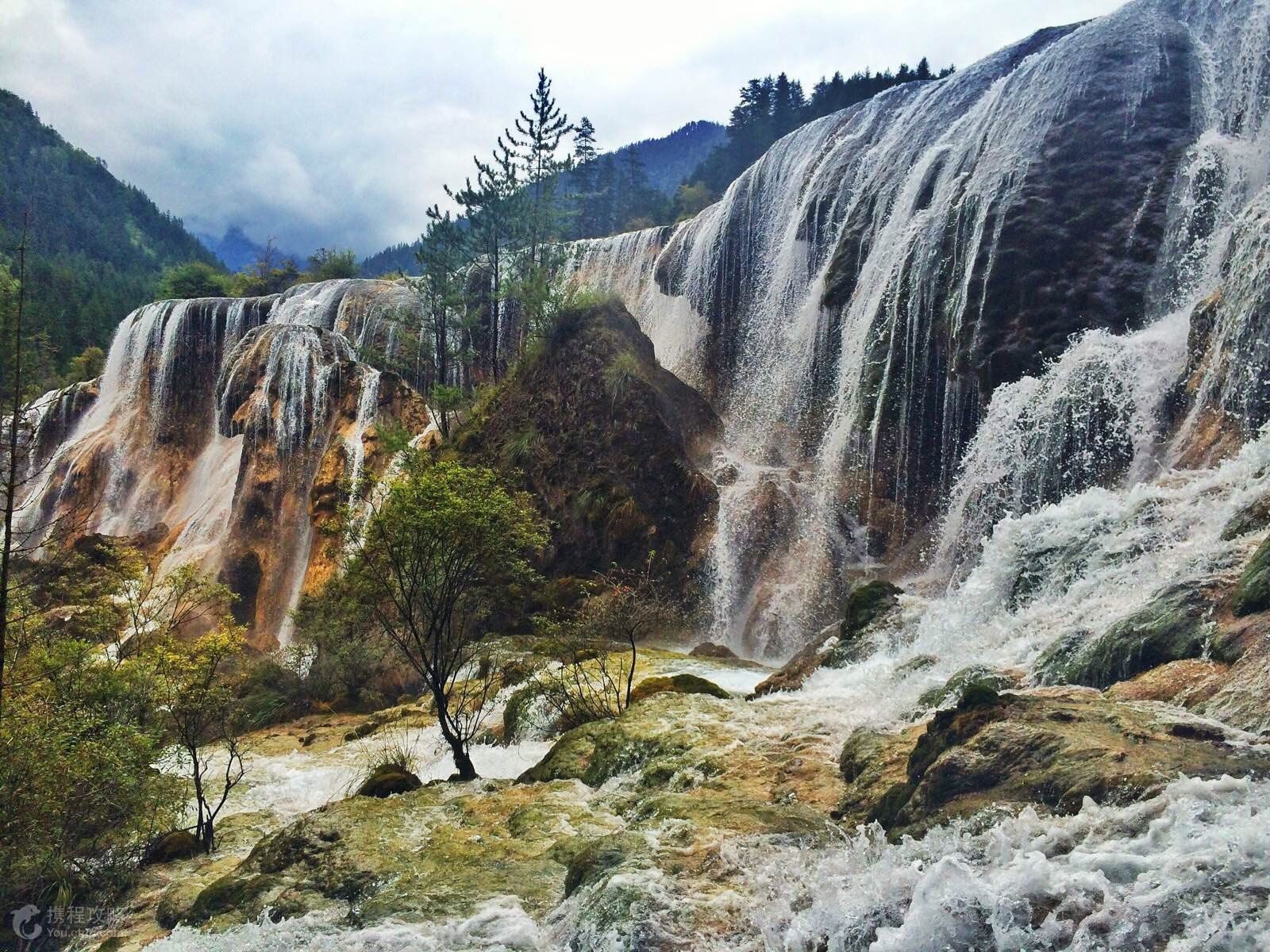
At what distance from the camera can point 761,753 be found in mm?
9695

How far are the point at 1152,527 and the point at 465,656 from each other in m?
15.1

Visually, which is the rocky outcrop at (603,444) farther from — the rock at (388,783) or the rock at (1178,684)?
the rock at (1178,684)

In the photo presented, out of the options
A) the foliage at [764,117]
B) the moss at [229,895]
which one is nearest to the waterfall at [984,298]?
the moss at [229,895]

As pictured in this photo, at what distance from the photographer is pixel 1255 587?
7.33 meters

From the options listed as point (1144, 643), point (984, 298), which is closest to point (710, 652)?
point (984, 298)

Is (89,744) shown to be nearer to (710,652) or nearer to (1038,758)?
(1038,758)

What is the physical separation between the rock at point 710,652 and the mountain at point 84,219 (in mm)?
79043

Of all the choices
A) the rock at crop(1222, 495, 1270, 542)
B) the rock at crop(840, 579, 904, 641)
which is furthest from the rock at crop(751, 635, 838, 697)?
the rock at crop(1222, 495, 1270, 542)

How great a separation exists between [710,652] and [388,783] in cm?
1135

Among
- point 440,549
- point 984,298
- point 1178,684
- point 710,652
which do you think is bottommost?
point 710,652

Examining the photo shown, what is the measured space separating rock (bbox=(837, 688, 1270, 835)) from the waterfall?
11.3m

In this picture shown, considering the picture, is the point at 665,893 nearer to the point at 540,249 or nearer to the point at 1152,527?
the point at 1152,527

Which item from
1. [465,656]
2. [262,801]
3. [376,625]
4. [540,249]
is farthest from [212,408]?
[262,801]

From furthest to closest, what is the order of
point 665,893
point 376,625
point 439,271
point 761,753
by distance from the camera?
point 439,271 → point 376,625 → point 761,753 → point 665,893
